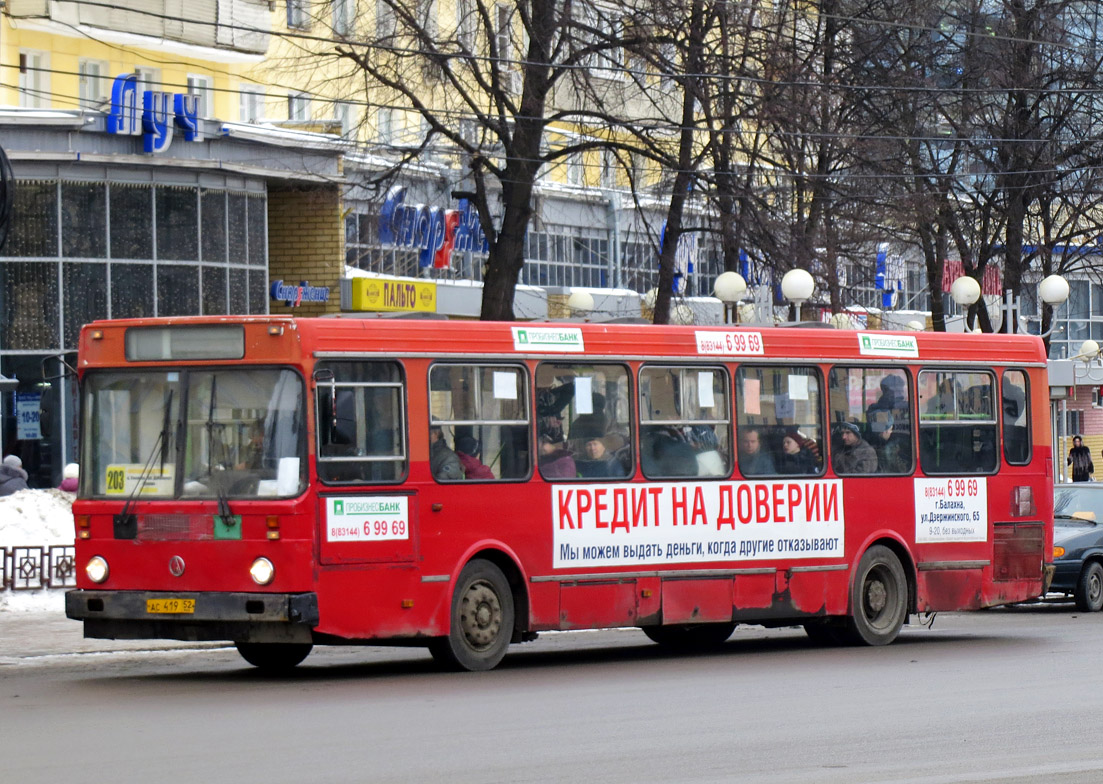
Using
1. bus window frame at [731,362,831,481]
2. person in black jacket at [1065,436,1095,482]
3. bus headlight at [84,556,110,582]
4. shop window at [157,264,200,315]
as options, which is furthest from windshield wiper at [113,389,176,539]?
person in black jacket at [1065,436,1095,482]

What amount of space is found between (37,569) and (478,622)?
8.17 m

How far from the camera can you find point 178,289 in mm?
32906

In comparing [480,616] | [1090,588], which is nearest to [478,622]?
[480,616]

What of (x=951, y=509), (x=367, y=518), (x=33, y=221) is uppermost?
(x=33, y=221)

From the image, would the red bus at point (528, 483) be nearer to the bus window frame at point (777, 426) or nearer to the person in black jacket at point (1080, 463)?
the bus window frame at point (777, 426)

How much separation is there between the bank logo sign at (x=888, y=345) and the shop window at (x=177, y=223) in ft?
57.1

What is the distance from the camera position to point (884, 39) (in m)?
33.0

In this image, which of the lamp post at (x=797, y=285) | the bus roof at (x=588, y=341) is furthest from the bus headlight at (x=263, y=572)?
the lamp post at (x=797, y=285)

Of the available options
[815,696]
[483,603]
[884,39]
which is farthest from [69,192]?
[815,696]

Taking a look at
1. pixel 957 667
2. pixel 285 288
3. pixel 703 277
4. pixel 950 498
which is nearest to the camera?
pixel 957 667

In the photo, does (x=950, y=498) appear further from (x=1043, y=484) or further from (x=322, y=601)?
(x=322, y=601)

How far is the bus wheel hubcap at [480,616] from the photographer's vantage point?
14.5 metres

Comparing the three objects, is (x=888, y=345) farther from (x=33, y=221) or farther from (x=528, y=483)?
(x=33, y=221)

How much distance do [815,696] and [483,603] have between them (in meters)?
2.71
